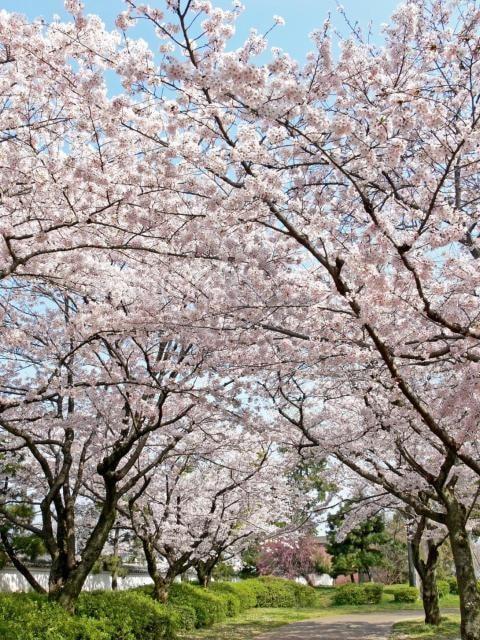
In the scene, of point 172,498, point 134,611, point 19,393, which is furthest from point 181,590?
point 19,393

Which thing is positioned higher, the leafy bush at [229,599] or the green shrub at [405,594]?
the leafy bush at [229,599]

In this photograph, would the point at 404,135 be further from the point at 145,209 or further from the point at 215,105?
the point at 145,209

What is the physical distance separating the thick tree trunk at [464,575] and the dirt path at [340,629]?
245 inches

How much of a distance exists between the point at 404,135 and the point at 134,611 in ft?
31.5

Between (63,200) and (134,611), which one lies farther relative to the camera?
(134,611)

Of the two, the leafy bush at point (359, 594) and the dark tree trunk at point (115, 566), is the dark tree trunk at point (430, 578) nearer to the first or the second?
the dark tree trunk at point (115, 566)

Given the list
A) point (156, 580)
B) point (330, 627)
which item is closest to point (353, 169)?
point (156, 580)

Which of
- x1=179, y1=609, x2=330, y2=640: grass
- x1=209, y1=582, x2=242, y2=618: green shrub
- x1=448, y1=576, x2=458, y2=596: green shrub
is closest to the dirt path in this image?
x1=179, y1=609, x2=330, y2=640: grass

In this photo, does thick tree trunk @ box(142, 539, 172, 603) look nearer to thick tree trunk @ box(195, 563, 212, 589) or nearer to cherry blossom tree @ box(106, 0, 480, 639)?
thick tree trunk @ box(195, 563, 212, 589)

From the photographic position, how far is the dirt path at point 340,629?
13.5 meters

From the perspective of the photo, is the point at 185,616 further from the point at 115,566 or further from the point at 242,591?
the point at 242,591

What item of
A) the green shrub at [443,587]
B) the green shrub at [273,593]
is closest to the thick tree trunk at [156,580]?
the green shrub at [273,593]

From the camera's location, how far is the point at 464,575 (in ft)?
25.4

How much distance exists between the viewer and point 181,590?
15555mm
